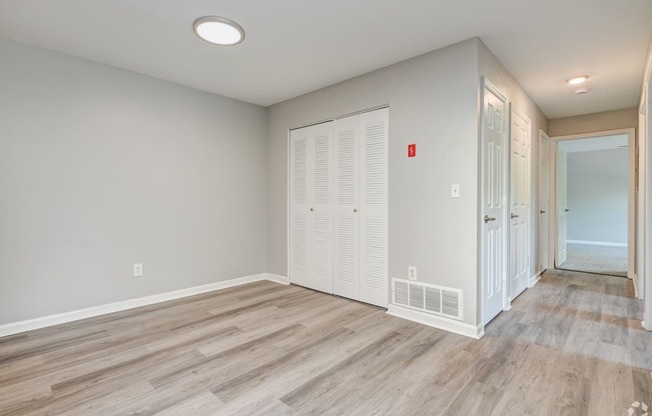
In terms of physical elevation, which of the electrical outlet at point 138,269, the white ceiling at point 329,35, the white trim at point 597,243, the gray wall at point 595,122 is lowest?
the white trim at point 597,243

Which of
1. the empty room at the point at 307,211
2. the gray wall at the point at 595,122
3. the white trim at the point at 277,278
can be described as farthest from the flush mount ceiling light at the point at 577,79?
the white trim at the point at 277,278

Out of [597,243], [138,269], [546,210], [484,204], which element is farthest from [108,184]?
[597,243]

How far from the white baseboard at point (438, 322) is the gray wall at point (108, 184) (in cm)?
211

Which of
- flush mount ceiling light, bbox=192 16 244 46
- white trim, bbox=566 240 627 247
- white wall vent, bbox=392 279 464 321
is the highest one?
flush mount ceiling light, bbox=192 16 244 46

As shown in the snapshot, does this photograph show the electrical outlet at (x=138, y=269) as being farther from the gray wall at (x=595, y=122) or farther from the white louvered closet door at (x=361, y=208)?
the gray wall at (x=595, y=122)

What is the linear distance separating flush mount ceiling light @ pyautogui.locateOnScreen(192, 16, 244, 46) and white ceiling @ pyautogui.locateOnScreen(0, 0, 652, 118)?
49 mm

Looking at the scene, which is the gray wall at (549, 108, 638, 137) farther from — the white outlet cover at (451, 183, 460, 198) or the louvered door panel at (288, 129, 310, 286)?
the louvered door panel at (288, 129, 310, 286)

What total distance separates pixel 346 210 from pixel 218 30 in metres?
2.03

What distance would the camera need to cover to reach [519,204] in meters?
3.59

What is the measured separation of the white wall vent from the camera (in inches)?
103

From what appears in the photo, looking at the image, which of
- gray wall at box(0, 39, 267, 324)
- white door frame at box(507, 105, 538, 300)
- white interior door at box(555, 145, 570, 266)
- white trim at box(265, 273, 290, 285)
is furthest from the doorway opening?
gray wall at box(0, 39, 267, 324)

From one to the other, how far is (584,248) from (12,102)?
32.8ft

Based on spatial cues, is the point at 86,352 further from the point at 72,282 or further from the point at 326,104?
the point at 326,104

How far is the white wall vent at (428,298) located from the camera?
2.61m
